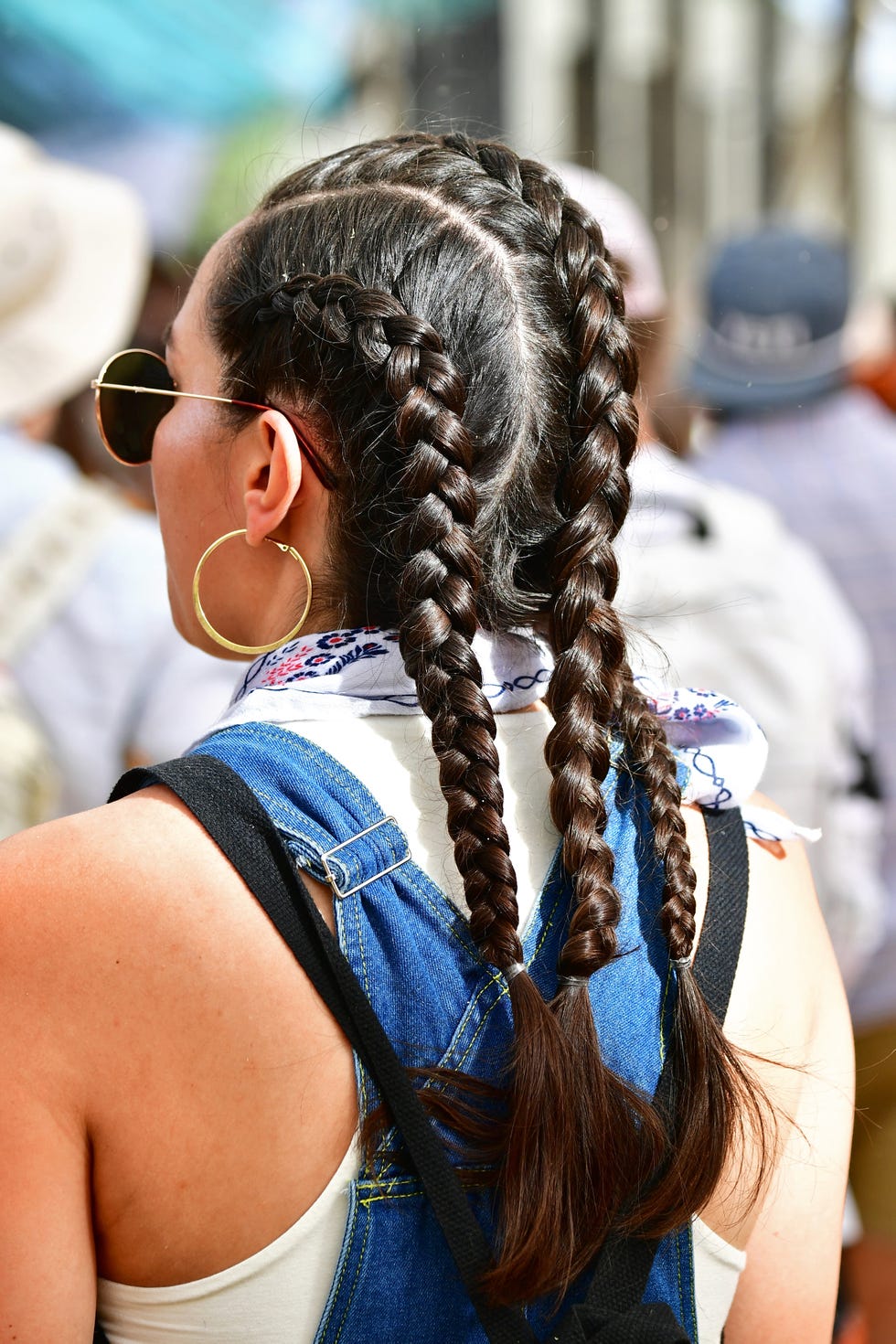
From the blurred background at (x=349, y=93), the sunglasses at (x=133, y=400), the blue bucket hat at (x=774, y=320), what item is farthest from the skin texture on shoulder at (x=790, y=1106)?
the blue bucket hat at (x=774, y=320)

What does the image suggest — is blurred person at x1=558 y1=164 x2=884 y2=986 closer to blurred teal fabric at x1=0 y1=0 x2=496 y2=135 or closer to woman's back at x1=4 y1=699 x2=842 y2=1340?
woman's back at x1=4 y1=699 x2=842 y2=1340

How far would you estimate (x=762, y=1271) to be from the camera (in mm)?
1160

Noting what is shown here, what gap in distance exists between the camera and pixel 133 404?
131 cm

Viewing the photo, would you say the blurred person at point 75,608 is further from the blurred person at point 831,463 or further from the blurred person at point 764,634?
the blurred person at point 831,463

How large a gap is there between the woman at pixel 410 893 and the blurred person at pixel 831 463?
1.71m

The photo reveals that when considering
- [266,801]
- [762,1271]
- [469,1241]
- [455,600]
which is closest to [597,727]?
[455,600]

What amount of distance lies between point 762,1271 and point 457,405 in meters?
0.80

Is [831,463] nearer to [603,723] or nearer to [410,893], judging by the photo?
[603,723]

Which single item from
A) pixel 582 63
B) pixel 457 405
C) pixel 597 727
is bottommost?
pixel 582 63

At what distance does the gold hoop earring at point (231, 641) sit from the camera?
1.16 m

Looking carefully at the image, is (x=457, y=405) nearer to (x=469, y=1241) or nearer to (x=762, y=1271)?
(x=469, y=1241)

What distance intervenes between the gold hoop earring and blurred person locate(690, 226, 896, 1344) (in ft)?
5.92

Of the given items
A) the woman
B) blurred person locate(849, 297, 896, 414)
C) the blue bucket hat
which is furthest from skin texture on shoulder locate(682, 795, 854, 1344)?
blurred person locate(849, 297, 896, 414)

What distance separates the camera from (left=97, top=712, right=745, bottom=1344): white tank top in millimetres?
947
